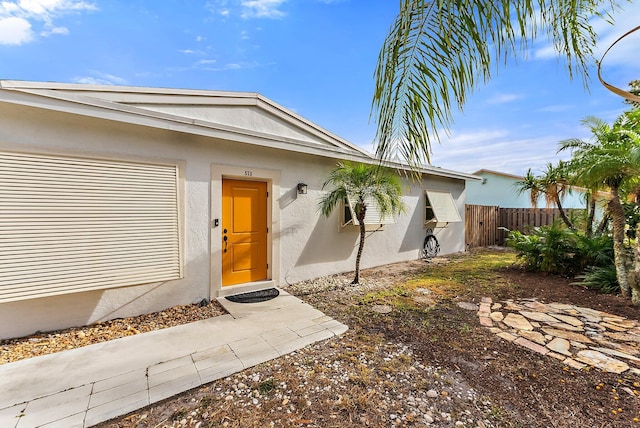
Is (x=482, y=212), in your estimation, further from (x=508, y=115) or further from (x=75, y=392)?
(x=75, y=392)

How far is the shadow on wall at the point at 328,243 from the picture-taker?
697 centimetres

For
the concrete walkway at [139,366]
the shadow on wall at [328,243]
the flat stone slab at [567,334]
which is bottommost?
the concrete walkway at [139,366]

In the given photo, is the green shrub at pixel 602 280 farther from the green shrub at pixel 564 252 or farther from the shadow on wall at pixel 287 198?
the shadow on wall at pixel 287 198

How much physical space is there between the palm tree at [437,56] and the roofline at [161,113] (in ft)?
1.01

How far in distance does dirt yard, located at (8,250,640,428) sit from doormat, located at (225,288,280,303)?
169cm

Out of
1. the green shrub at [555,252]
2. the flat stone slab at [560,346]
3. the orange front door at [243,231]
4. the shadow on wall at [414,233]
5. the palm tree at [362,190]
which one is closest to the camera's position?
the flat stone slab at [560,346]

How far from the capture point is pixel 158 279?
4500 millimetres

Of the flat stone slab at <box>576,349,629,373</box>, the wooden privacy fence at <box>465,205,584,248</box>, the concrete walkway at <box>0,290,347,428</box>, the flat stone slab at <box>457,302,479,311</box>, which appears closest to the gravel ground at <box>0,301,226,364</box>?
the concrete walkway at <box>0,290,347,428</box>

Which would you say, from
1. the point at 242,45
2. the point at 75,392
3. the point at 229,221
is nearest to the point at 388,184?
the point at 229,221

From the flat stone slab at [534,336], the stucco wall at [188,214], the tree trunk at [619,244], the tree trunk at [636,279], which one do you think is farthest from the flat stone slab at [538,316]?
the stucco wall at [188,214]

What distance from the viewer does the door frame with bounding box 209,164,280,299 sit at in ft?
17.9

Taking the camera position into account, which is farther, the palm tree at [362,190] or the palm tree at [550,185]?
the palm tree at [550,185]

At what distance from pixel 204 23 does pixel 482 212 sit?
43.9 ft

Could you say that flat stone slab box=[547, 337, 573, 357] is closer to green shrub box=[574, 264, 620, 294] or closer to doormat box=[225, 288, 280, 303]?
green shrub box=[574, 264, 620, 294]
